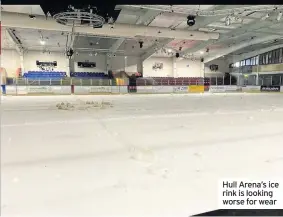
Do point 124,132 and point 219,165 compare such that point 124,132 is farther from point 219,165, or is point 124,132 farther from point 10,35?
point 10,35

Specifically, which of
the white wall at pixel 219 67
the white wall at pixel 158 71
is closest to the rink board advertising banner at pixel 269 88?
the white wall at pixel 219 67

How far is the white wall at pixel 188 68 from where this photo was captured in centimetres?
2853

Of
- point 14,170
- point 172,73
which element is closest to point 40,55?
point 172,73

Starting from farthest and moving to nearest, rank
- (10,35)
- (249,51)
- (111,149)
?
(249,51) < (10,35) < (111,149)

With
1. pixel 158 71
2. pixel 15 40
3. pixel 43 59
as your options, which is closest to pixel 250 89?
pixel 158 71

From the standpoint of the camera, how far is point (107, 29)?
14406 millimetres

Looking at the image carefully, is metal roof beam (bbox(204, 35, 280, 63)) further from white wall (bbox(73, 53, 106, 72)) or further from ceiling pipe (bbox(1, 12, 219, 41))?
white wall (bbox(73, 53, 106, 72))

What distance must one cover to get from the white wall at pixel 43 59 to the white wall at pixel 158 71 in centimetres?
845

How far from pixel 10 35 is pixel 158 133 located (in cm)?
1782

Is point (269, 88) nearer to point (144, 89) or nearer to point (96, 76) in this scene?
point (144, 89)

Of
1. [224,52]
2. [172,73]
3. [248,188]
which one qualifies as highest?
[224,52]

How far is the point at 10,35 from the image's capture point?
17375 mm

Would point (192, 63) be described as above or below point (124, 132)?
above

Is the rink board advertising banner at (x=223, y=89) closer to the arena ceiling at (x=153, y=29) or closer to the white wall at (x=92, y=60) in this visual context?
the arena ceiling at (x=153, y=29)
